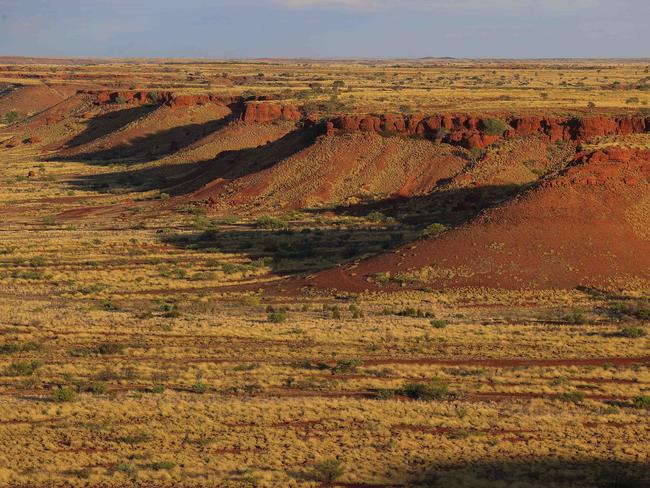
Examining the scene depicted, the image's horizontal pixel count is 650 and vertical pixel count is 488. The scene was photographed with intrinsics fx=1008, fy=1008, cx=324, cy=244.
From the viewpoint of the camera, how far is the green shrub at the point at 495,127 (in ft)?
206

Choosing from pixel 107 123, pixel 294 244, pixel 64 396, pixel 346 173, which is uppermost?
pixel 346 173

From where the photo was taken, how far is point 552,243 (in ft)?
125

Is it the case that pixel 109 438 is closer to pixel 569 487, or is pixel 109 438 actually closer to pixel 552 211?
pixel 569 487

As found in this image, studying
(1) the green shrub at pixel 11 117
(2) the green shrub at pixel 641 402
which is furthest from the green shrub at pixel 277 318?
(1) the green shrub at pixel 11 117

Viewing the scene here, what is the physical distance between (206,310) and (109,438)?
14.5 meters

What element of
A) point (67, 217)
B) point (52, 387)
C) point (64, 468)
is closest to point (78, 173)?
point (67, 217)

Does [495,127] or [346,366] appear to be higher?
[495,127]

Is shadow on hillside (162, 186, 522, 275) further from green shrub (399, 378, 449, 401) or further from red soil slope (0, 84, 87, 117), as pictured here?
red soil slope (0, 84, 87, 117)

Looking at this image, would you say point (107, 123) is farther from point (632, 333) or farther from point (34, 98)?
point (632, 333)

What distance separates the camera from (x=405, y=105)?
80688mm

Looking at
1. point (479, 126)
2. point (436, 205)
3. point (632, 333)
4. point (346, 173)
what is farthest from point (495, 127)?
point (632, 333)

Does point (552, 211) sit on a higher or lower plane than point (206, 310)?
higher

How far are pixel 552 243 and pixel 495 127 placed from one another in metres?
25.7

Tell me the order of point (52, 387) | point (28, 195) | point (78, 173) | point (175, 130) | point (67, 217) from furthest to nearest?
1. point (175, 130)
2. point (78, 173)
3. point (28, 195)
4. point (67, 217)
5. point (52, 387)
